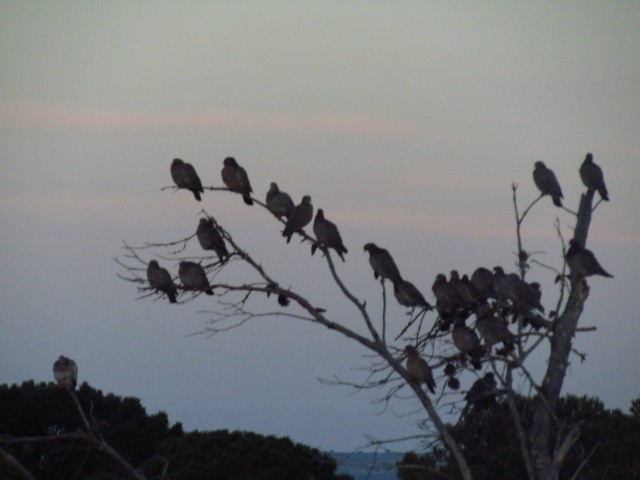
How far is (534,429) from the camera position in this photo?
6707mm

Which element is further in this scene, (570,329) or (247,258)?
(570,329)

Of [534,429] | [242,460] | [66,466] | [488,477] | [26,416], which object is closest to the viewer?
[534,429]

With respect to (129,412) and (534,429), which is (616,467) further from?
(129,412)

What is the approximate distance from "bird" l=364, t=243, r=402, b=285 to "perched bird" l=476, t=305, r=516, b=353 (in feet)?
5.13

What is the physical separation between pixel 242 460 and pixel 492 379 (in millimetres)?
5904

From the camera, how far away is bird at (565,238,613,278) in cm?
859

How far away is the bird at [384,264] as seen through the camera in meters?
9.83

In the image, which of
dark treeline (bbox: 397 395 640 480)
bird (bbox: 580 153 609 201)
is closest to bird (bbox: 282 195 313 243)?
dark treeline (bbox: 397 395 640 480)

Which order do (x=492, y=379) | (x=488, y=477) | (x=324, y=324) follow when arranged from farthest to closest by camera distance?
(x=488, y=477)
(x=492, y=379)
(x=324, y=324)

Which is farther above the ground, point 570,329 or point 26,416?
point 26,416

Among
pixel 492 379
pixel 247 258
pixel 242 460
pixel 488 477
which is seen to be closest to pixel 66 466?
pixel 242 460

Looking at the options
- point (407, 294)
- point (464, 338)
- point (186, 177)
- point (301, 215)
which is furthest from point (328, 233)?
point (464, 338)

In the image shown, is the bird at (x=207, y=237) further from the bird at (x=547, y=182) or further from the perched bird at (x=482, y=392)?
the bird at (x=547, y=182)

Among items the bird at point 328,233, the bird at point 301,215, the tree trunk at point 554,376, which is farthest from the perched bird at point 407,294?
the tree trunk at point 554,376
